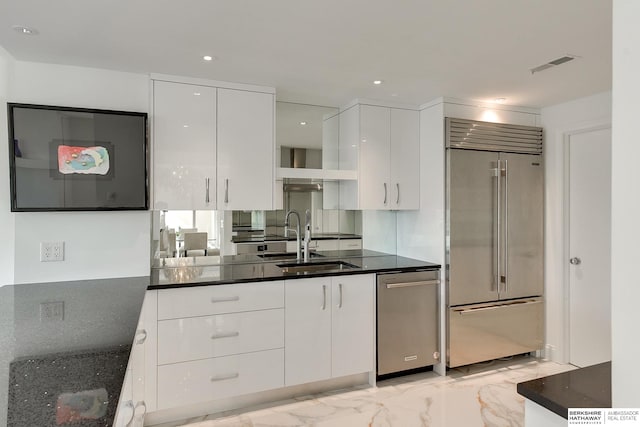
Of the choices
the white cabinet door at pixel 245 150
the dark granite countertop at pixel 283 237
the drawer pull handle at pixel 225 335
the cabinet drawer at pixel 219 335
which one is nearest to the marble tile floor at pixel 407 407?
the cabinet drawer at pixel 219 335

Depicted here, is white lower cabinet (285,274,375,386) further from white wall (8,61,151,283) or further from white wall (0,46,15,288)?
white wall (0,46,15,288)

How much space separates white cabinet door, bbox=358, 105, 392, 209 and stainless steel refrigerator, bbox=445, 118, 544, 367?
52 centimetres

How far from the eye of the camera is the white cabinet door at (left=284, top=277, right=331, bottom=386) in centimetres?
269

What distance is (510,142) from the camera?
337 cm

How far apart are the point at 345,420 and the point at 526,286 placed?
2.06 meters

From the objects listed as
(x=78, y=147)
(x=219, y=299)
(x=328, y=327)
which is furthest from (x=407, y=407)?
(x=78, y=147)

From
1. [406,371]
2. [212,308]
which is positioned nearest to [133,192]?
[212,308]

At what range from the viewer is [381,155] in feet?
10.9

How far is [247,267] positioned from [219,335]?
0.66 metres

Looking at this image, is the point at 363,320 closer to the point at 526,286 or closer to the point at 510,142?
the point at 526,286

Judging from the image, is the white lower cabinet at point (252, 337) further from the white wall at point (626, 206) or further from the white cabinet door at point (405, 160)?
the white wall at point (626, 206)

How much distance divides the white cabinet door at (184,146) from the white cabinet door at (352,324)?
1159 millimetres

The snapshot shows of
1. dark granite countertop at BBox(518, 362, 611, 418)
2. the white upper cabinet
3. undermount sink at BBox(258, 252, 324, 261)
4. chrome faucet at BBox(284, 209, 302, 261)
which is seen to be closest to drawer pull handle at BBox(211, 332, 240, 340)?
undermount sink at BBox(258, 252, 324, 261)

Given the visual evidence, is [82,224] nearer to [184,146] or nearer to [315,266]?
[184,146]
